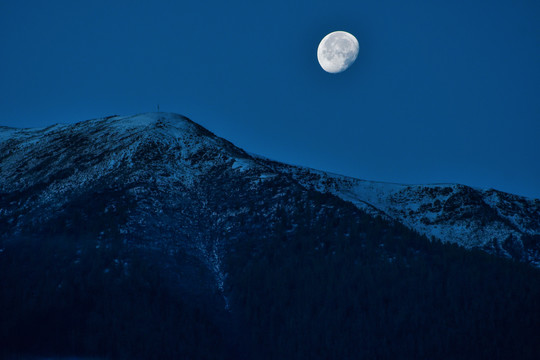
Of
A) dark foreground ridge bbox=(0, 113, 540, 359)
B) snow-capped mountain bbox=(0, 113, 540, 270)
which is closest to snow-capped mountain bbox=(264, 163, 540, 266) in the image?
snow-capped mountain bbox=(0, 113, 540, 270)

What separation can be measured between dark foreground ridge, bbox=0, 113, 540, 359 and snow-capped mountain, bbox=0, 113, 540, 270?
1.49 feet

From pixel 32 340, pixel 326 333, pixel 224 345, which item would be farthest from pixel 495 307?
pixel 32 340

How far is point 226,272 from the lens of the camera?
86.6m

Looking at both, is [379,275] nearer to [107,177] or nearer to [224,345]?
[224,345]

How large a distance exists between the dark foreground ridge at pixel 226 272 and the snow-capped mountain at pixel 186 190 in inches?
17.9

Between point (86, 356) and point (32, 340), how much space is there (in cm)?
808

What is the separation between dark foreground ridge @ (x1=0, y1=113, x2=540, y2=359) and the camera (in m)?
Answer: 73.2

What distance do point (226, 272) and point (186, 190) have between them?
26206 millimetres

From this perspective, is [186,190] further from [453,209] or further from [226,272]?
[453,209]

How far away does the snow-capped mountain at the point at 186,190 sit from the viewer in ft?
320

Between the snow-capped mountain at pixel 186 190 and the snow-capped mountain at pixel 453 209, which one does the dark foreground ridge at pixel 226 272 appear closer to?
the snow-capped mountain at pixel 186 190

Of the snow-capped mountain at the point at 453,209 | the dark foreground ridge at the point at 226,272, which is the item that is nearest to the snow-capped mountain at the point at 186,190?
the snow-capped mountain at the point at 453,209

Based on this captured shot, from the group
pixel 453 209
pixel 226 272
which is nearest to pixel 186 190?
pixel 226 272

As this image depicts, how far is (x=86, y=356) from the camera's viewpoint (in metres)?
68.9
